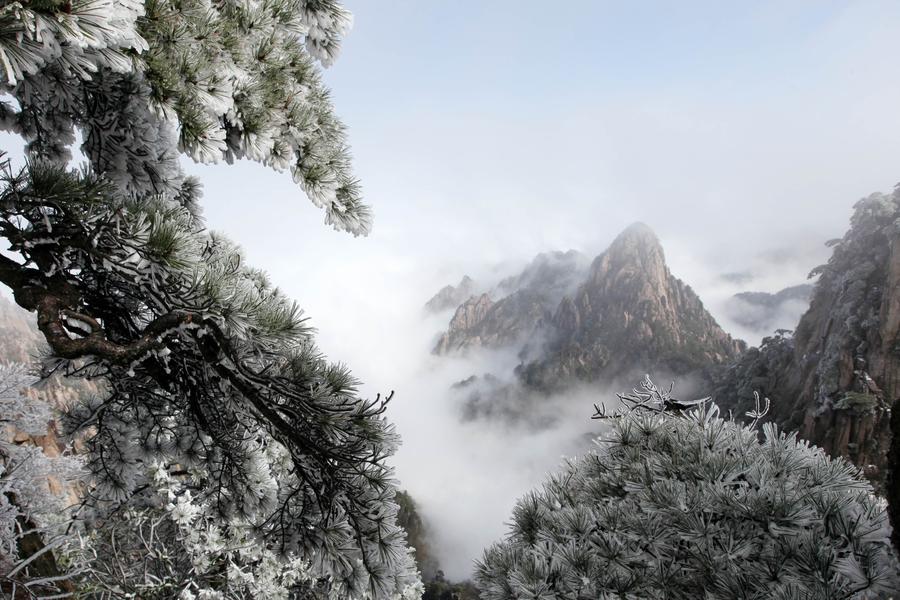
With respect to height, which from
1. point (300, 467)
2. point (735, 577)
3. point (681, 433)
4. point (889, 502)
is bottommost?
point (735, 577)

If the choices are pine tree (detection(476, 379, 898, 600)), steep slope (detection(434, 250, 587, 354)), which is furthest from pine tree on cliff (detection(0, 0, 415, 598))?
steep slope (detection(434, 250, 587, 354))

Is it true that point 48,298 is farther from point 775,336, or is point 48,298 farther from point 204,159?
point 775,336

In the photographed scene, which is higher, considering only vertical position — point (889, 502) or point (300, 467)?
point (300, 467)

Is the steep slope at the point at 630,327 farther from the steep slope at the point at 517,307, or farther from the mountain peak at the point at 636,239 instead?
the steep slope at the point at 517,307

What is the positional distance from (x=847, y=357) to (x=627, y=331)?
5483 cm

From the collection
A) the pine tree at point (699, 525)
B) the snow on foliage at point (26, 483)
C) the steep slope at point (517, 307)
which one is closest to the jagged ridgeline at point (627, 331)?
the steep slope at point (517, 307)

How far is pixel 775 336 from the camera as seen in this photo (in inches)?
1326

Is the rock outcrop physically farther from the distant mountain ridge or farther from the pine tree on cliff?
the pine tree on cliff

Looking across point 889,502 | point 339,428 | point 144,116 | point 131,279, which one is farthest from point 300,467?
point 889,502

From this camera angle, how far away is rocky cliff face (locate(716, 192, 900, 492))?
850 inches

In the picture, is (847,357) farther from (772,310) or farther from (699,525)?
(772,310)

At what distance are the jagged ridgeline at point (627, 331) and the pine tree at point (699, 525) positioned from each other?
6238cm

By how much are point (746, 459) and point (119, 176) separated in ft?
12.4

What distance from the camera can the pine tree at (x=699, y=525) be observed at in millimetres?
1998
